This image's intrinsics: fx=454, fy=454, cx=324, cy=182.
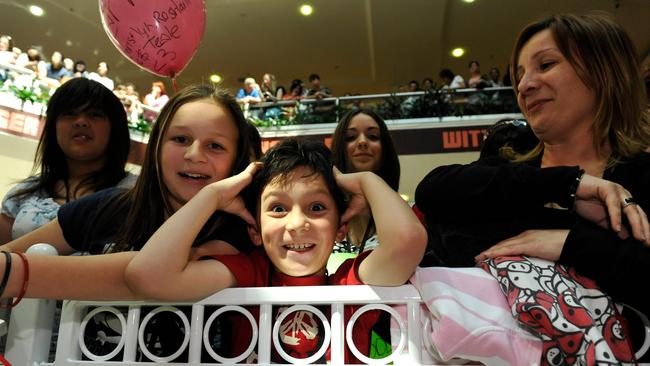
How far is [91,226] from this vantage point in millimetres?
1254

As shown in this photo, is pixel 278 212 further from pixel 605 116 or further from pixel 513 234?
pixel 605 116

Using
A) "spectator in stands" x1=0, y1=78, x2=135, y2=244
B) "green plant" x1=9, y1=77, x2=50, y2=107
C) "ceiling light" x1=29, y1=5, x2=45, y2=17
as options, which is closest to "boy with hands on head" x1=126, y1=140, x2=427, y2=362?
"spectator in stands" x1=0, y1=78, x2=135, y2=244

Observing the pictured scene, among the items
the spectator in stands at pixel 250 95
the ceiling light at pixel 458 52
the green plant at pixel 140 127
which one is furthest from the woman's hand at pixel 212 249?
the ceiling light at pixel 458 52

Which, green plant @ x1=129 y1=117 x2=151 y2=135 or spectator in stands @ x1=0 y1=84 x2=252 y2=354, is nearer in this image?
spectator in stands @ x1=0 y1=84 x2=252 y2=354

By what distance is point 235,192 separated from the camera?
42.2 inches

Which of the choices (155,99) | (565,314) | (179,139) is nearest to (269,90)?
(155,99)

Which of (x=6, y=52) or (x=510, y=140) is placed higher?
(x=6, y=52)

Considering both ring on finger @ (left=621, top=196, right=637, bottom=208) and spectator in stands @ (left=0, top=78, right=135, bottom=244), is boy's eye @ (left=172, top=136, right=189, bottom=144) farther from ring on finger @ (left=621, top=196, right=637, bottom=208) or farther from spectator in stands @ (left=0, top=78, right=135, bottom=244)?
ring on finger @ (left=621, top=196, right=637, bottom=208)

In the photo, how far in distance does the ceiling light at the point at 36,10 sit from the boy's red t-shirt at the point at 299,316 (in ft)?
38.4

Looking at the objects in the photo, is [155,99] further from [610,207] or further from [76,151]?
[610,207]

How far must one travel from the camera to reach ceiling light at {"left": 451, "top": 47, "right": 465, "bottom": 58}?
12.0 metres

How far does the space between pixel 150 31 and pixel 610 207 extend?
7.59 ft

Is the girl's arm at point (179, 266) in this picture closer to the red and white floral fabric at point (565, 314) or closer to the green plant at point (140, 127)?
the red and white floral fabric at point (565, 314)

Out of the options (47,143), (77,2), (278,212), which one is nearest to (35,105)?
(77,2)
